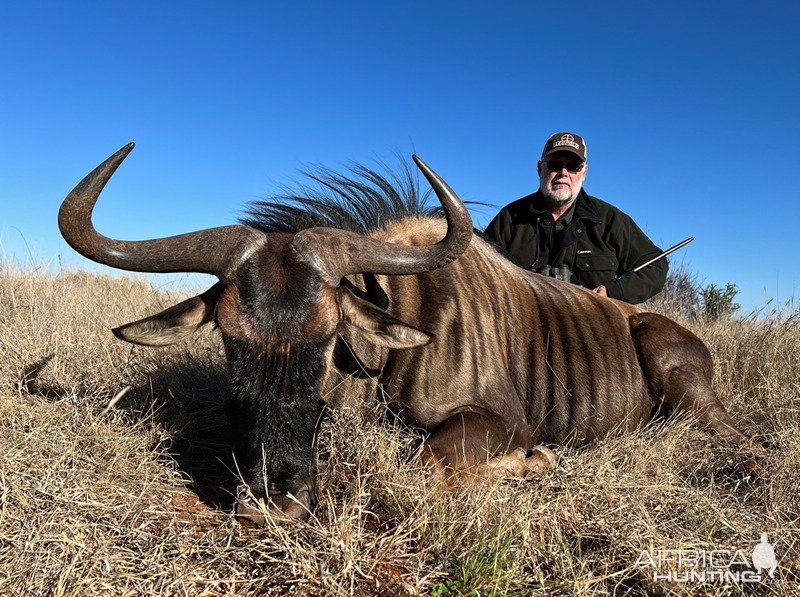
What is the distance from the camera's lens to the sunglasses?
20.3ft

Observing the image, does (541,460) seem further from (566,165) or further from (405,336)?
(566,165)

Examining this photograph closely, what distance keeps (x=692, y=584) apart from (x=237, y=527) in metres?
1.59

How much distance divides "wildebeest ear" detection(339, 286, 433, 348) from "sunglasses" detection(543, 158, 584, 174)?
371 cm

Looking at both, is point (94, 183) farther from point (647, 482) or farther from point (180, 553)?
point (647, 482)

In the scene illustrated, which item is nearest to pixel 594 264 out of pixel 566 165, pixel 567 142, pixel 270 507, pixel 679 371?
pixel 566 165

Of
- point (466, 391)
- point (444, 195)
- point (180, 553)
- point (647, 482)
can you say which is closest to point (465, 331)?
point (466, 391)

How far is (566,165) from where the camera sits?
6.20 metres

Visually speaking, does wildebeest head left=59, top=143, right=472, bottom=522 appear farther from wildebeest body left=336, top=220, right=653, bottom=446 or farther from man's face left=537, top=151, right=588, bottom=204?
man's face left=537, top=151, right=588, bottom=204

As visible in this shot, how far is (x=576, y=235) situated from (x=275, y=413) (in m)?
4.34

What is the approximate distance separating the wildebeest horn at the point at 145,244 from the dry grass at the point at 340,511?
0.86 meters

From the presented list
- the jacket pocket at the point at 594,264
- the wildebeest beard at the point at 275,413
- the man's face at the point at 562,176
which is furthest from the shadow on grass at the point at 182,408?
the man's face at the point at 562,176

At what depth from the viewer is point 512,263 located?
15.2 feet

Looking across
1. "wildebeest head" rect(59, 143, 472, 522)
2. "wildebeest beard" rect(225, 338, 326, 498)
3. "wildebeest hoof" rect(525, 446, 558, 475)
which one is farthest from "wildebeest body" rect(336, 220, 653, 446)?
"wildebeest beard" rect(225, 338, 326, 498)

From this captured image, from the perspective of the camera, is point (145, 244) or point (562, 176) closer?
point (145, 244)
